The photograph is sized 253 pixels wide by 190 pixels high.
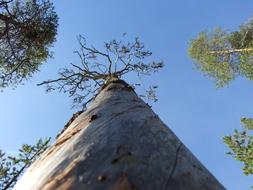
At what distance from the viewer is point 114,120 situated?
2477 millimetres

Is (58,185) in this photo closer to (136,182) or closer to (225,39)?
(136,182)

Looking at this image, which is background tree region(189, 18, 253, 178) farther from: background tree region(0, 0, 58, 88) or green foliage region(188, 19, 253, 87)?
background tree region(0, 0, 58, 88)

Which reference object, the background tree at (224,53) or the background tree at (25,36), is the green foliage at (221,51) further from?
the background tree at (25,36)

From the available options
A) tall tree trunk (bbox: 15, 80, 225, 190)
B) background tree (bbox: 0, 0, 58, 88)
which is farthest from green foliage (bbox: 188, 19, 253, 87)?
tall tree trunk (bbox: 15, 80, 225, 190)

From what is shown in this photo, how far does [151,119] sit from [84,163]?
3.15 feet

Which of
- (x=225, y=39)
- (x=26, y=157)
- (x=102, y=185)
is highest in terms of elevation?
(x=225, y=39)

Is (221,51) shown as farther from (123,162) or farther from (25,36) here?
(123,162)

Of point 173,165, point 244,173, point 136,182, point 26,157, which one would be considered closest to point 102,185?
point 136,182

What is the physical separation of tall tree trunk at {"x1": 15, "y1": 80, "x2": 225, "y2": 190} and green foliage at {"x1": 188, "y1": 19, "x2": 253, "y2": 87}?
16865mm

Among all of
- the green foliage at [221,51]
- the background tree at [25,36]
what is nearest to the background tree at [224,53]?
the green foliage at [221,51]

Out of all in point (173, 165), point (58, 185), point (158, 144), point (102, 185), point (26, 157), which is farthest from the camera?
point (26, 157)

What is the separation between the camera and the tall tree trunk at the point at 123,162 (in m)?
1.61

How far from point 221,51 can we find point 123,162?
19026 mm

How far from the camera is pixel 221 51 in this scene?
1998cm
